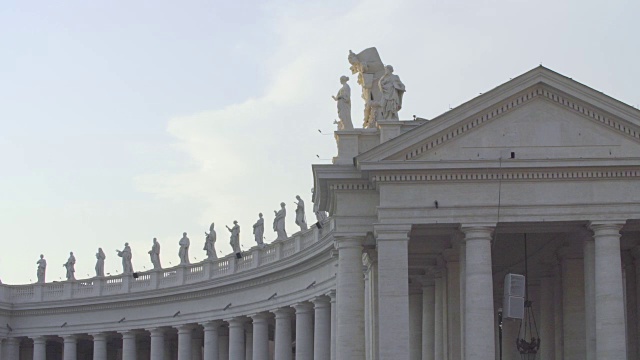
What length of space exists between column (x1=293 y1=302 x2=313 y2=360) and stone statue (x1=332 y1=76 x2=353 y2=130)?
28.7 meters

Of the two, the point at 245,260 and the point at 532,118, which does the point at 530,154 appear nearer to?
the point at 532,118

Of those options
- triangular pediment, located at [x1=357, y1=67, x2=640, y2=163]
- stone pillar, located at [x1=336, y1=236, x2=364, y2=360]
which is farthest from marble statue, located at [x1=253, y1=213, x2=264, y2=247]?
triangular pediment, located at [x1=357, y1=67, x2=640, y2=163]

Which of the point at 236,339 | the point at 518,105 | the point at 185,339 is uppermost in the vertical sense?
the point at 518,105

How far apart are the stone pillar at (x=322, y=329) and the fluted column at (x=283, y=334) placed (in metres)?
7.83

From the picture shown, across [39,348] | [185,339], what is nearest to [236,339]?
[185,339]

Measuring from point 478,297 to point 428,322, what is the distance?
20.4m

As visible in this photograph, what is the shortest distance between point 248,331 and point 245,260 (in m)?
8.74

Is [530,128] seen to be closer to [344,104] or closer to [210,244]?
[344,104]

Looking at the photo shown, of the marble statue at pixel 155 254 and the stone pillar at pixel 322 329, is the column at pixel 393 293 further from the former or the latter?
the marble statue at pixel 155 254

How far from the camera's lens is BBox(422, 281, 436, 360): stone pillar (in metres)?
84.2

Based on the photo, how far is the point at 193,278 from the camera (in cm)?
12069

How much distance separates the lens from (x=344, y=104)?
7406 cm

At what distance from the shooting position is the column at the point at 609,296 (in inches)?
2527

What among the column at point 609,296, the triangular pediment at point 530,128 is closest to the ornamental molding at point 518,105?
the triangular pediment at point 530,128
